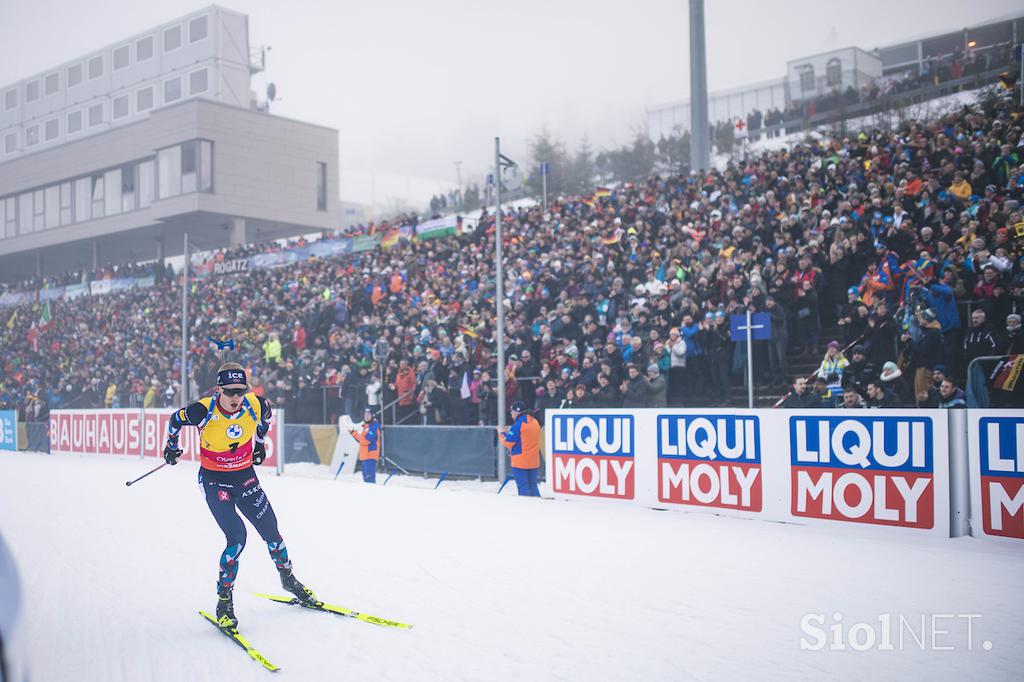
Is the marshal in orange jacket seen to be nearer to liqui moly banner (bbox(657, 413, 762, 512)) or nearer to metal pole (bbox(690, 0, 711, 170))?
liqui moly banner (bbox(657, 413, 762, 512))

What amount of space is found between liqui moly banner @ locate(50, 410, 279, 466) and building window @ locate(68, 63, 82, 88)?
44274mm

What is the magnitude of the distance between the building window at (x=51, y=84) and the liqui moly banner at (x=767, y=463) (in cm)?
6313

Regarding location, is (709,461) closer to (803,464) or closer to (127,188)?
(803,464)

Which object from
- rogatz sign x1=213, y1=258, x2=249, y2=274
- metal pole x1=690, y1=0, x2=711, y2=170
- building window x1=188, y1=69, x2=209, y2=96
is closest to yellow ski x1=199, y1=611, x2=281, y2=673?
metal pole x1=690, y1=0, x2=711, y2=170

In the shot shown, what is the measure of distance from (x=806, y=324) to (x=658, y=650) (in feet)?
34.5

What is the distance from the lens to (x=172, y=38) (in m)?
55.8

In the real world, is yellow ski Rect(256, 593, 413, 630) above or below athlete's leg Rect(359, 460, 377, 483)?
above

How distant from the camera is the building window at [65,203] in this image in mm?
49769

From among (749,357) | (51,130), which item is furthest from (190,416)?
(51,130)

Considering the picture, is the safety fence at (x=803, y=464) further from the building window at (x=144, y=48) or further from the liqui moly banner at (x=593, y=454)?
the building window at (x=144, y=48)

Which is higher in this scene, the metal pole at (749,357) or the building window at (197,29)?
the building window at (197,29)

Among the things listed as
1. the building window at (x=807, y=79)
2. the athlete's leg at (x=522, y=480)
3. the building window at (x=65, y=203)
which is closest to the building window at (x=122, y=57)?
the building window at (x=65, y=203)

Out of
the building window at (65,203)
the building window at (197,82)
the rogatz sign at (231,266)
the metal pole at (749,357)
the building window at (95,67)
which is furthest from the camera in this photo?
the building window at (95,67)

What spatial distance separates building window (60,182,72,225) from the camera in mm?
49769
